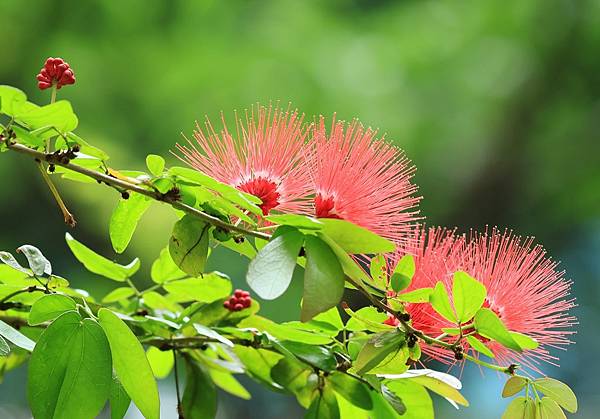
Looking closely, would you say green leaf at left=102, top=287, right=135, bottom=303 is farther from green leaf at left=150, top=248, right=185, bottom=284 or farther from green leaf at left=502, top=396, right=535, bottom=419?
green leaf at left=502, top=396, right=535, bottom=419

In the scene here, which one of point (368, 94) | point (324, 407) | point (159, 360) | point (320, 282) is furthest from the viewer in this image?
point (368, 94)

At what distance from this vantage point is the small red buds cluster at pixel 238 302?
522mm

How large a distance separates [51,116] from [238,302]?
→ 0.61ft

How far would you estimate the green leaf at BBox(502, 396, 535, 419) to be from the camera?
0.44m

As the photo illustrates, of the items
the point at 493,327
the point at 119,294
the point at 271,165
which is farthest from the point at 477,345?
the point at 119,294

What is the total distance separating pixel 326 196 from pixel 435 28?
191 centimetres

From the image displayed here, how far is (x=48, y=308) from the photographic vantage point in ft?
1.36

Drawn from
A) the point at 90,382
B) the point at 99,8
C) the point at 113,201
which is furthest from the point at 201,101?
the point at 90,382

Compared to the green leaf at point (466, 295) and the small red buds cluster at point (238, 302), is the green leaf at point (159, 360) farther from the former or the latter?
the green leaf at point (466, 295)

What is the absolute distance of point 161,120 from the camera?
7.05 ft

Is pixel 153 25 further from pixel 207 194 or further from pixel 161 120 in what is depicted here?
pixel 207 194

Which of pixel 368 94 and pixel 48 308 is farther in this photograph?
pixel 368 94

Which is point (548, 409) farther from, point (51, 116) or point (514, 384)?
point (51, 116)

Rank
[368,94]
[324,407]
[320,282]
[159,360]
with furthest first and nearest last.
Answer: [368,94], [159,360], [324,407], [320,282]
